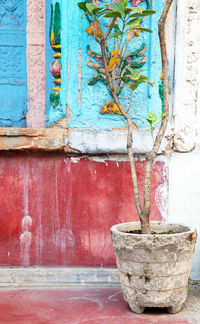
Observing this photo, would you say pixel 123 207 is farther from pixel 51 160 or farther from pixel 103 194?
pixel 51 160

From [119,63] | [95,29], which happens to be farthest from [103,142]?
[95,29]

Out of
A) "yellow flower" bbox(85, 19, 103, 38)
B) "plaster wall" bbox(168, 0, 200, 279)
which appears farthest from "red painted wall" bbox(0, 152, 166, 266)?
"yellow flower" bbox(85, 19, 103, 38)

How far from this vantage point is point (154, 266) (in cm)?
183

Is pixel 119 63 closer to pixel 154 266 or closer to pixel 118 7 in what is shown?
pixel 118 7

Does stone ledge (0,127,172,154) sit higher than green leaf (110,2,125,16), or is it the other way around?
green leaf (110,2,125,16)

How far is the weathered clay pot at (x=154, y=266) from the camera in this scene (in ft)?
5.97

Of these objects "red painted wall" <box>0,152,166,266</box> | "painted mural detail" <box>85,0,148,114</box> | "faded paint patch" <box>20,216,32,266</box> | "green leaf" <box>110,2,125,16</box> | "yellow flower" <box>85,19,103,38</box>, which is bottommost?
"faded paint patch" <box>20,216,32,266</box>

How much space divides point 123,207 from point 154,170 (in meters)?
0.29

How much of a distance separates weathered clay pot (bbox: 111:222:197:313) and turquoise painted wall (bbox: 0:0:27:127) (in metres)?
1.24

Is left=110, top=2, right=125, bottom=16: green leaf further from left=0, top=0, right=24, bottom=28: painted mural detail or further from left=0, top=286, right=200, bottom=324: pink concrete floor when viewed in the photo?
left=0, top=286, right=200, bottom=324: pink concrete floor

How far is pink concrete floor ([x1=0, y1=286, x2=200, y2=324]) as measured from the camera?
6.06 ft

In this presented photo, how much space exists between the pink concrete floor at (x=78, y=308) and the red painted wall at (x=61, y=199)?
25 cm

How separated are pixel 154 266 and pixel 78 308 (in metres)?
0.46

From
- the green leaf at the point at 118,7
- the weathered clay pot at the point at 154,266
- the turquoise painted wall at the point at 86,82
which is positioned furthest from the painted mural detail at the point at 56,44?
the weathered clay pot at the point at 154,266
